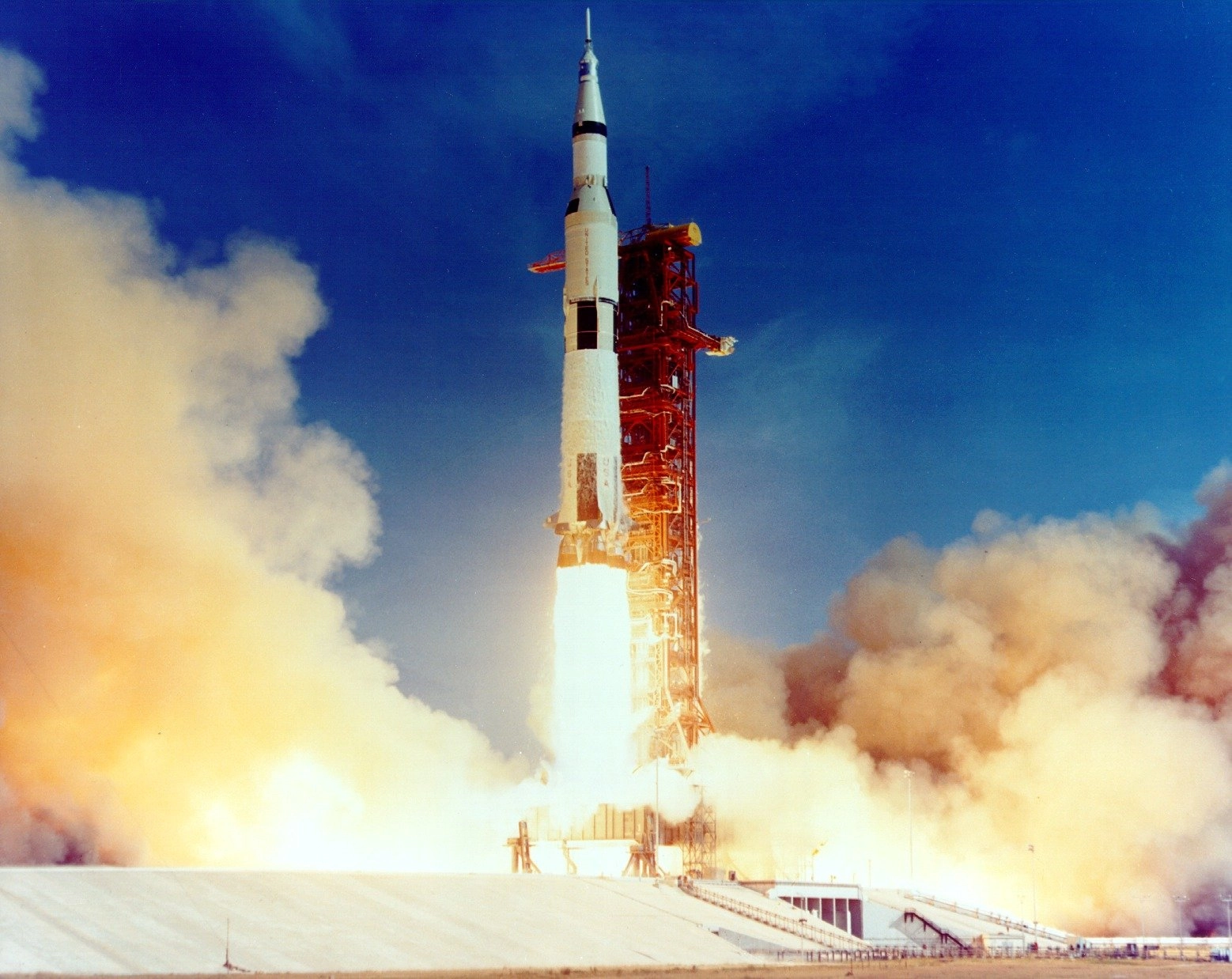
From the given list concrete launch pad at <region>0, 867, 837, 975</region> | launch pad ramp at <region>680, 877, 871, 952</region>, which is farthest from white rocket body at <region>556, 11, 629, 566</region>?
concrete launch pad at <region>0, 867, 837, 975</region>

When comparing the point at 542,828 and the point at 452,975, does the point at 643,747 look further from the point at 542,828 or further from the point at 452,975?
the point at 452,975

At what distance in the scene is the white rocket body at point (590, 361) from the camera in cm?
6475

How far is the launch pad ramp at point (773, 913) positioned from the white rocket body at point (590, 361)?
12.8 meters

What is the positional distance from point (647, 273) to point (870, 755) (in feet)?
85.6

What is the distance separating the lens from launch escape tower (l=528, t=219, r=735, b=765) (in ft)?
235

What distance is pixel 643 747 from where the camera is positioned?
7038 cm

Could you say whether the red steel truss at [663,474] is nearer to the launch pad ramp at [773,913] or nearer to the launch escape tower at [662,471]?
the launch escape tower at [662,471]

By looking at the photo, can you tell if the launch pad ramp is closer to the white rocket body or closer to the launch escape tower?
the launch escape tower

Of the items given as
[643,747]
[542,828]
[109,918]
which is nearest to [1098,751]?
[643,747]

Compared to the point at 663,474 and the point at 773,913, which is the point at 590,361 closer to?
the point at 663,474

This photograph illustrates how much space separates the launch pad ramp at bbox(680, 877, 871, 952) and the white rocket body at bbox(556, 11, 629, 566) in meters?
12.8

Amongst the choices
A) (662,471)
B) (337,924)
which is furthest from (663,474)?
(337,924)

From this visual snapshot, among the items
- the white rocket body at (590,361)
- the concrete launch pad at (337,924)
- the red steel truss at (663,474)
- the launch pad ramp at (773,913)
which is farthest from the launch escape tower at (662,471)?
the concrete launch pad at (337,924)

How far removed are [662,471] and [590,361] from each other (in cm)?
847
